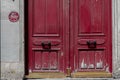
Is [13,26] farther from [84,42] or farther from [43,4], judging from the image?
[84,42]

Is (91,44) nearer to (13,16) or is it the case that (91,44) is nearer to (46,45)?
(46,45)

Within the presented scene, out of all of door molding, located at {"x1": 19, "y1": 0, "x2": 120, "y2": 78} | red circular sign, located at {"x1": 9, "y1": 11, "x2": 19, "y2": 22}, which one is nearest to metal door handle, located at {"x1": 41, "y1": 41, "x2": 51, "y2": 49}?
door molding, located at {"x1": 19, "y1": 0, "x2": 120, "y2": 78}

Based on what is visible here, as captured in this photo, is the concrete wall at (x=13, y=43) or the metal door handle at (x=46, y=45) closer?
the concrete wall at (x=13, y=43)

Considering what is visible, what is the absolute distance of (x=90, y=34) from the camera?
38.0 ft

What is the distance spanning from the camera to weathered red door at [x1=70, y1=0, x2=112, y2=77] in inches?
455

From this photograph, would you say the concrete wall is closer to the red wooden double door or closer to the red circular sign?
the red circular sign

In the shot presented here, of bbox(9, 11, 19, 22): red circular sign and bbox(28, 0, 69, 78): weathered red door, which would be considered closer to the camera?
bbox(9, 11, 19, 22): red circular sign

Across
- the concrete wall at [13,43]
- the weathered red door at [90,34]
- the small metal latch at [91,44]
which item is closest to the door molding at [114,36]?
the concrete wall at [13,43]

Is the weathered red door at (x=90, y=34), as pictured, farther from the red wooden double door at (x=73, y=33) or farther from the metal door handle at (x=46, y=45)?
the metal door handle at (x=46, y=45)

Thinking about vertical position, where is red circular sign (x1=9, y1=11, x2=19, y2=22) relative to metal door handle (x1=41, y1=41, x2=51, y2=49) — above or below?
above

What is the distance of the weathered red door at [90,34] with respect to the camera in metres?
11.6

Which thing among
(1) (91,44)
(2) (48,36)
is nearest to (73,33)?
(1) (91,44)

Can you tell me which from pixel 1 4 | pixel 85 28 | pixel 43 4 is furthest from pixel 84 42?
pixel 1 4

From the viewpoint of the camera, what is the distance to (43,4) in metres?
11.6
